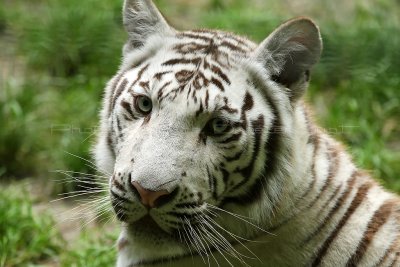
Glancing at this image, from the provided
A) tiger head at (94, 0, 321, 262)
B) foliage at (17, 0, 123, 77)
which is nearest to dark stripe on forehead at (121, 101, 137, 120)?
tiger head at (94, 0, 321, 262)

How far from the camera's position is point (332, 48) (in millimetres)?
5199

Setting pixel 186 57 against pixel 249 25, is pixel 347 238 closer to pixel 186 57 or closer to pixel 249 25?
pixel 186 57

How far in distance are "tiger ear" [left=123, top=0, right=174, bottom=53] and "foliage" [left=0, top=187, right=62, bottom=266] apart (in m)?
1.36

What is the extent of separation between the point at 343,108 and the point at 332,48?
0.42 m

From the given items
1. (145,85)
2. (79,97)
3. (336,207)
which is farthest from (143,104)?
(79,97)

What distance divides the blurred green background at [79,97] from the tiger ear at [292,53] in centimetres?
141

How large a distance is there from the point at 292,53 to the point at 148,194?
28.2 inches

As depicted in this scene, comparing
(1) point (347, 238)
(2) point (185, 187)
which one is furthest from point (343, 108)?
(2) point (185, 187)

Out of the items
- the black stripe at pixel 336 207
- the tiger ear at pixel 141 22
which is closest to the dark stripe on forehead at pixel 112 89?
the tiger ear at pixel 141 22

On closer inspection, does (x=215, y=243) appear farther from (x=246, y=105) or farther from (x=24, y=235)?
(x=24, y=235)

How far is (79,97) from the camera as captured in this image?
201 inches

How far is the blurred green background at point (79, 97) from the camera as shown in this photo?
157 inches

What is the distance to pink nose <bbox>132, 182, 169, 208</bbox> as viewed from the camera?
7.79ft

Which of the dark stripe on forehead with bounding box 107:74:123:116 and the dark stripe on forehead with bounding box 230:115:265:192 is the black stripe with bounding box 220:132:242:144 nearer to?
the dark stripe on forehead with bounding box 230:115:265:192
